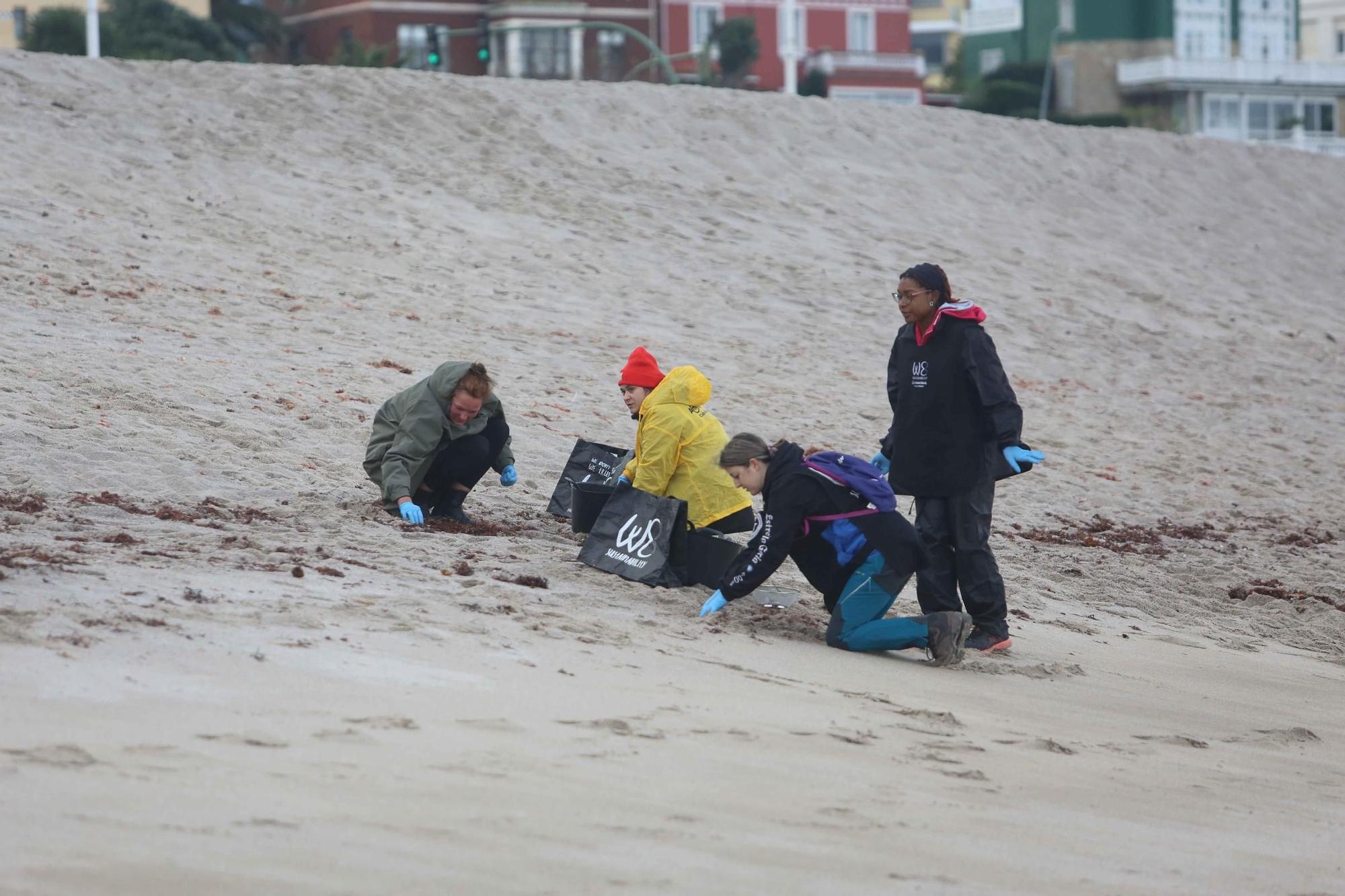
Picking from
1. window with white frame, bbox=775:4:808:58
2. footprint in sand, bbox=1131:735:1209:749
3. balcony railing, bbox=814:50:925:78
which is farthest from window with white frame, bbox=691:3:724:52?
footprint in sand, bbox=1131:735:1209:749

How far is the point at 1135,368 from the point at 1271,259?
7526 mm

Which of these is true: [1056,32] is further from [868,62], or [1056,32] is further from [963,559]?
[963,559]

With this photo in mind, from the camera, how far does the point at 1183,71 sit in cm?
5322

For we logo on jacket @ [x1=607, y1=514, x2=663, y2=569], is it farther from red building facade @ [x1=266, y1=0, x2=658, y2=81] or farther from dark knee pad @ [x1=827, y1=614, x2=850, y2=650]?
red building facade @ [x1=266, y1=0, x2=658, y2=81]

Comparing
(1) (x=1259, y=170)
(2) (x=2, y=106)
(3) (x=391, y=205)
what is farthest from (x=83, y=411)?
(1) (x=1259, y=170)

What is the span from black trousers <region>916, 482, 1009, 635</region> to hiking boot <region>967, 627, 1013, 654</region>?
2 cm

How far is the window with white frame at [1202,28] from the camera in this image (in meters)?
55.8

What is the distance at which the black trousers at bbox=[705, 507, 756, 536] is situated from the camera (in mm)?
7164

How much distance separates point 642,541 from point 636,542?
0.09ft

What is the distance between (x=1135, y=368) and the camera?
16.3 meters

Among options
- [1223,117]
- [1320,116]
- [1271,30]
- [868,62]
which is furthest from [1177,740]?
[1271,30]

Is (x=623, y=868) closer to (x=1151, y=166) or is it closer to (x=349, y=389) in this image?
(x=349, y=389)

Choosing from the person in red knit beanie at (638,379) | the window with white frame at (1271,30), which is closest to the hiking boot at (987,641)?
the person in red knit beanie at (638,379)

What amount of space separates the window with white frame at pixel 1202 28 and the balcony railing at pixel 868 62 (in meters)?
9.22
